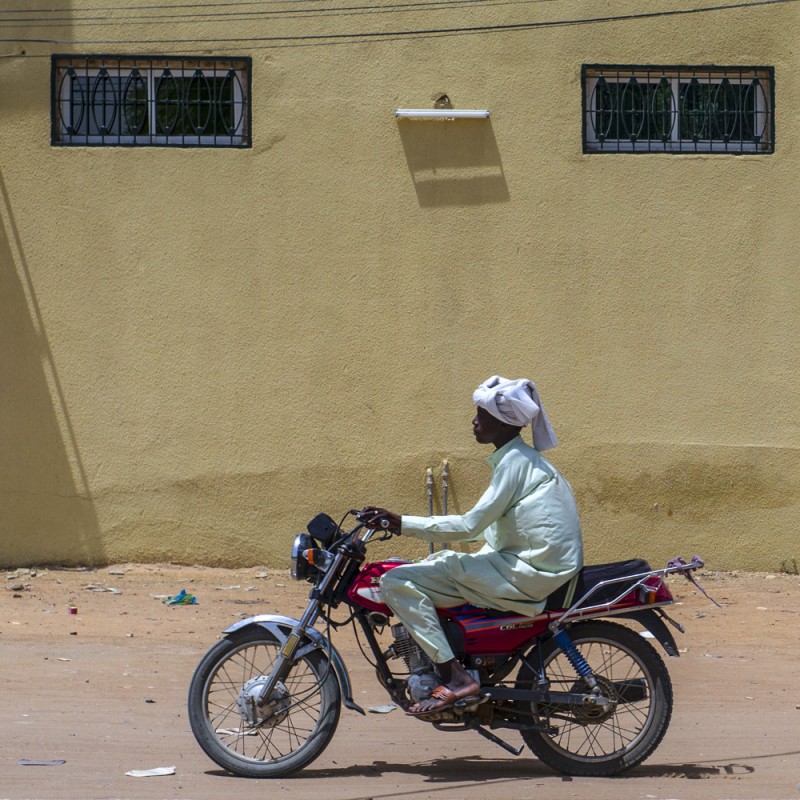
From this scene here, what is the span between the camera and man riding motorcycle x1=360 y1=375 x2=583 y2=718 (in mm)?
5086

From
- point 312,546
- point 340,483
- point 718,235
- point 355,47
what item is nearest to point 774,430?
point 718,235

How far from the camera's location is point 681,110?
10320 millimetres

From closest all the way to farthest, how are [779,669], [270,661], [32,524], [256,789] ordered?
[256,789] < [270,661] < [779,669] < [32,524]

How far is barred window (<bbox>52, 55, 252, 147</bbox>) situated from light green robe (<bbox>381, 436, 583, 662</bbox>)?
5.65m

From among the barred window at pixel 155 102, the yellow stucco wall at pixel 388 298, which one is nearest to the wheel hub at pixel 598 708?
the yellow stucco wall at pixel 388 298

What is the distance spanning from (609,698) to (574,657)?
0.72ft

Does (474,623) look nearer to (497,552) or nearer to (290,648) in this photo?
(497,552)

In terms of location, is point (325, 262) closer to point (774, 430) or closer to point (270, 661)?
point (774, 430)

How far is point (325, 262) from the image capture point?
10.1 meters

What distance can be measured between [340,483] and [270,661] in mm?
4756

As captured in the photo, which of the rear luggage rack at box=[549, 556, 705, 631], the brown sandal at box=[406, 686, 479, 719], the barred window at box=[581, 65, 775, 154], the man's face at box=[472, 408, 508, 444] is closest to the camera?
the brown sandal at box=[406, 686, 479, 719]

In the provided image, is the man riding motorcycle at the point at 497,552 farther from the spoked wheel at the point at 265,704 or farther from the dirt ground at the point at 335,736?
the dirt ground at the point at 335,736

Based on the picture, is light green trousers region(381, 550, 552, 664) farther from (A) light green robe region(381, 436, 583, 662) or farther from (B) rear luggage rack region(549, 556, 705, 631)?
(B) rear luggage rack region(549, 556, 705, 631)

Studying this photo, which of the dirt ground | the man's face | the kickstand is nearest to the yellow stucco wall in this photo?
the dirt ground
